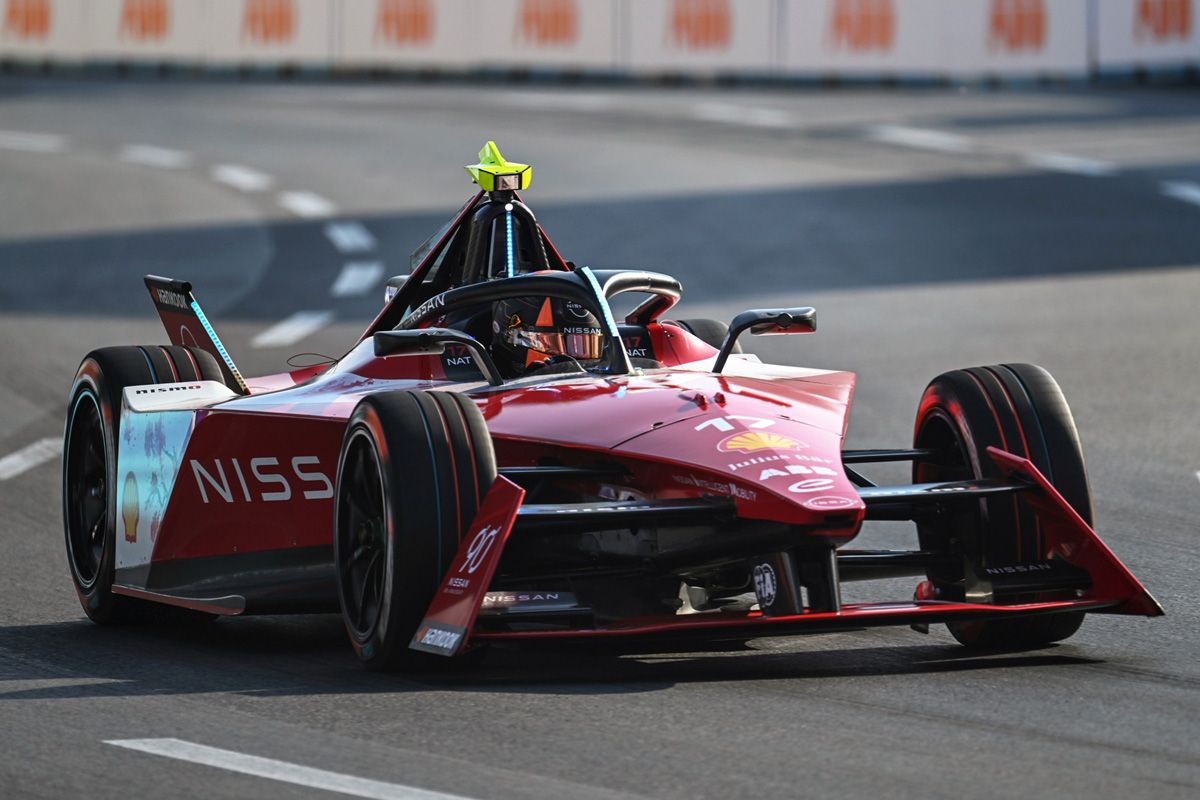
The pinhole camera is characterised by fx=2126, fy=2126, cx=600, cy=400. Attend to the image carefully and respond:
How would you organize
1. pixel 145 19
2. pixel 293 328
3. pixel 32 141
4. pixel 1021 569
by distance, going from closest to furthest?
pixel 1021 569 < pixel 293 328 < pixel 32 141 < pixel 145 19

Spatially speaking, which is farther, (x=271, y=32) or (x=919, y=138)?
(x=271, y=32)

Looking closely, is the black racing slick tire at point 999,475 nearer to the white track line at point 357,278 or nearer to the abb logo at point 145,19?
the white track line at point 357,278

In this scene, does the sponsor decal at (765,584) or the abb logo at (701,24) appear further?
the abb logo at (701,24)

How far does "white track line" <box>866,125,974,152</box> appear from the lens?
1002 inches

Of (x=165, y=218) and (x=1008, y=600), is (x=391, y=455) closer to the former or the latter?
(x=1008, y=600)

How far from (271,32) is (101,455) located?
80.3 ft

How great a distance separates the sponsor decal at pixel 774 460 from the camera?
6.41 meters

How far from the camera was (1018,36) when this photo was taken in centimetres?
2902

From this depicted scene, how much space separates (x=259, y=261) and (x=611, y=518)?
Result: 526 inches

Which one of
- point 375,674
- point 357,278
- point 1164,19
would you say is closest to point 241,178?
point 357,278

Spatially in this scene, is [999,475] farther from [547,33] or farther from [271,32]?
[271,32]

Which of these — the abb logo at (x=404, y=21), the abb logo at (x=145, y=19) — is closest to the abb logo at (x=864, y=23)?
the abb logo at (x=404, y=21)

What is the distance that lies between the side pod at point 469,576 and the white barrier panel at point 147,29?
2642 cm

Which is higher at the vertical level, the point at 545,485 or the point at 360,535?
the point at 545,485
